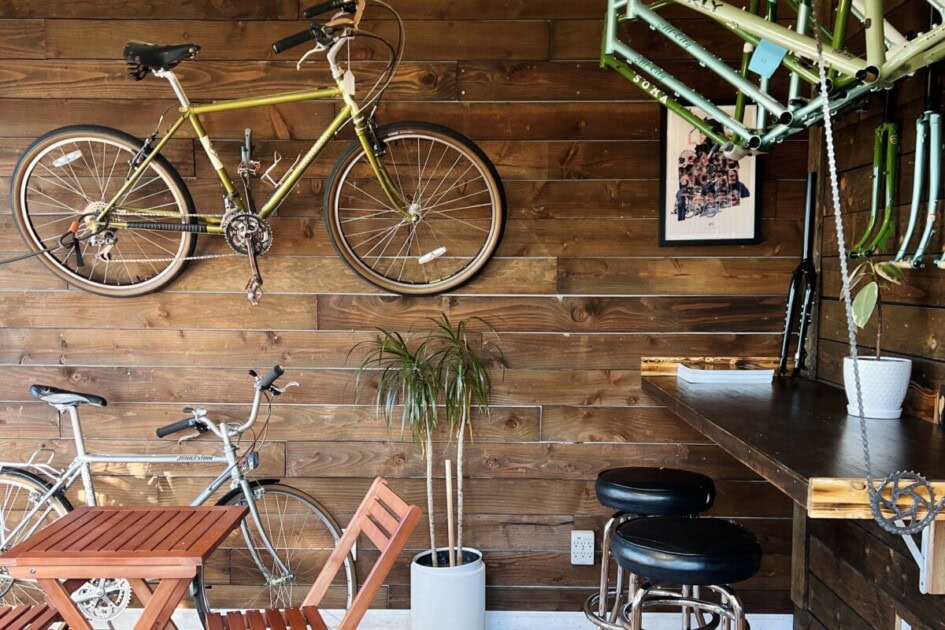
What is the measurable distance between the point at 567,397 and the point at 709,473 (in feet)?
1.90

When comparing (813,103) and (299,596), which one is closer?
(813,103)

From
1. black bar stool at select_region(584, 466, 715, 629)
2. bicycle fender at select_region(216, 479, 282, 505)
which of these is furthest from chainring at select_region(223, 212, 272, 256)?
black bar stool at select_region(584, 466, 715, 629)

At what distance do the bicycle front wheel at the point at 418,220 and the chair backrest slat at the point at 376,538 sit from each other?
2.76 ft

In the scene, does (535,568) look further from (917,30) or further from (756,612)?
(917,30)

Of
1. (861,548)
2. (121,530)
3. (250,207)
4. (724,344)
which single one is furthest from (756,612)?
(250,207)

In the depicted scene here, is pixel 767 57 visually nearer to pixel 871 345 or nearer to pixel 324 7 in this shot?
pixel 871 345

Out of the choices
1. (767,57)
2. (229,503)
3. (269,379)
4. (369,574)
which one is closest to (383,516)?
(369,574)

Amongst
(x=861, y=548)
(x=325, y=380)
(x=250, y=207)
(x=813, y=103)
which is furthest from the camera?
(x=325, y=380)

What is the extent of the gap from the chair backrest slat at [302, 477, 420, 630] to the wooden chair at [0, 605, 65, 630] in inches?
24.7

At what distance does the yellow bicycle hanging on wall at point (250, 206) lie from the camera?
236 cm

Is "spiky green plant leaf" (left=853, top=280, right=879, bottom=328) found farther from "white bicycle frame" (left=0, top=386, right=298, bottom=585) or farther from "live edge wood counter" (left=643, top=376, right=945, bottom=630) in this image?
"white bicycle frame" (left=0, top=386, right=298, bottom=585)

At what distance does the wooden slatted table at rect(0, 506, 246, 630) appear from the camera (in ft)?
5.09

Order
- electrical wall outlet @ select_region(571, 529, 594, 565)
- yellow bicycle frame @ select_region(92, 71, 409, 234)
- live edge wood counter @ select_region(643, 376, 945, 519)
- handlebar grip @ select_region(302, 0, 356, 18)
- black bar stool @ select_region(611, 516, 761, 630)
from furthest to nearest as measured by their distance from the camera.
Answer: electrical wall outlet @ select_region(571, 529, 594, 565) → yellow bicycle frame @ select_region(92, 71, 409, 234) → handlebar grip @ select_region(302, 0, 356, 18) → black bar stool @ select_region(611, 516, 761, 630) → live edge wood counter @ select_region(643, 376, 945, 519)

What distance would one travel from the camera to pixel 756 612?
2.56 m
